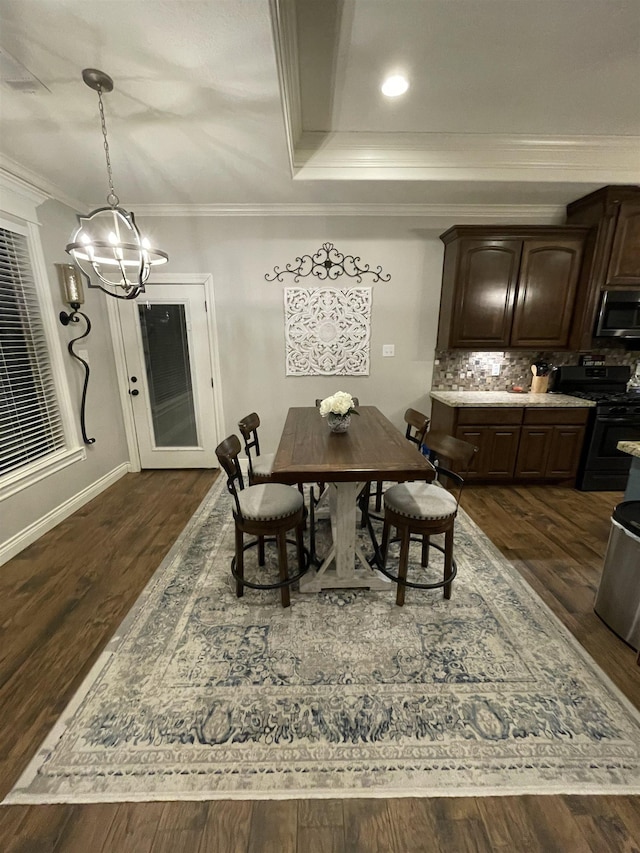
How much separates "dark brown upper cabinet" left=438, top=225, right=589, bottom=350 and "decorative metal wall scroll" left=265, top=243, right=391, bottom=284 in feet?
2.44

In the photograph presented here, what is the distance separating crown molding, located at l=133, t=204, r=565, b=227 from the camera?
3287 millimetres

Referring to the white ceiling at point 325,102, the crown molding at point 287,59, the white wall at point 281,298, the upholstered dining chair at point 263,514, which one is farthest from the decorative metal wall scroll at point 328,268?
the upholstered dining chair at point 263,514

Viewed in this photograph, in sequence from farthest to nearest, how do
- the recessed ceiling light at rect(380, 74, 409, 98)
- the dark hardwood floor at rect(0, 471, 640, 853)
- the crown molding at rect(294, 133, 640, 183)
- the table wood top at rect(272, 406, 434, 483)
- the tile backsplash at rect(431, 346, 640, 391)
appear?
the tile backsplash at rect(431, 346, 640, 391)
the crown molding at rect(294, 133, 640, 183)
the recessed ceiling light at rect(380, 74, 409, 98)
the table wood top at rect(272, 406, 434, 483)
the dark hardwood floor at rect(0, 471, 640, 853)

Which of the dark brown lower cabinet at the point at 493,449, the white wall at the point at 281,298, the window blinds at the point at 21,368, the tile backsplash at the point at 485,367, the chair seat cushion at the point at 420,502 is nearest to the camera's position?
the chair seat cushion at the point at 420,502

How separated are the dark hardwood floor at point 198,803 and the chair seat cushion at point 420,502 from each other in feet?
2.81

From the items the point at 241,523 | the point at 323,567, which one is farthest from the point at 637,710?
the point at 241,523

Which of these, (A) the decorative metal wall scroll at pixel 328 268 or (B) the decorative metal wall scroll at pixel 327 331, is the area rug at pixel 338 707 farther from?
(A) the decorative metal wall scroll at pixel 328 268

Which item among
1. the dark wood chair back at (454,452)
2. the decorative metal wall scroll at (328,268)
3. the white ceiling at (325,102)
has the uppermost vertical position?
the white ceiling at (325,102)

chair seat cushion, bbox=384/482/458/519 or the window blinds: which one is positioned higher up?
the window blinds

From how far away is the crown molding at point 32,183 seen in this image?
7.76 ft

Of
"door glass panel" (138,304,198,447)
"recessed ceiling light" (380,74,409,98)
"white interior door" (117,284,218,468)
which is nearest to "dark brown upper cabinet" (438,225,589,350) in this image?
"recessed ceiling light" (380,74,409,98)

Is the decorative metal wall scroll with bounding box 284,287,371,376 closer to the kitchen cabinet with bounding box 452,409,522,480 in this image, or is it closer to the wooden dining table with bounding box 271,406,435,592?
the kitchen cabinet with bounding box 452,409,522,480

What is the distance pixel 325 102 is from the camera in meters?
2.21

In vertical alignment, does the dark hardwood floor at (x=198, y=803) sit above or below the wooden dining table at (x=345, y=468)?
below
